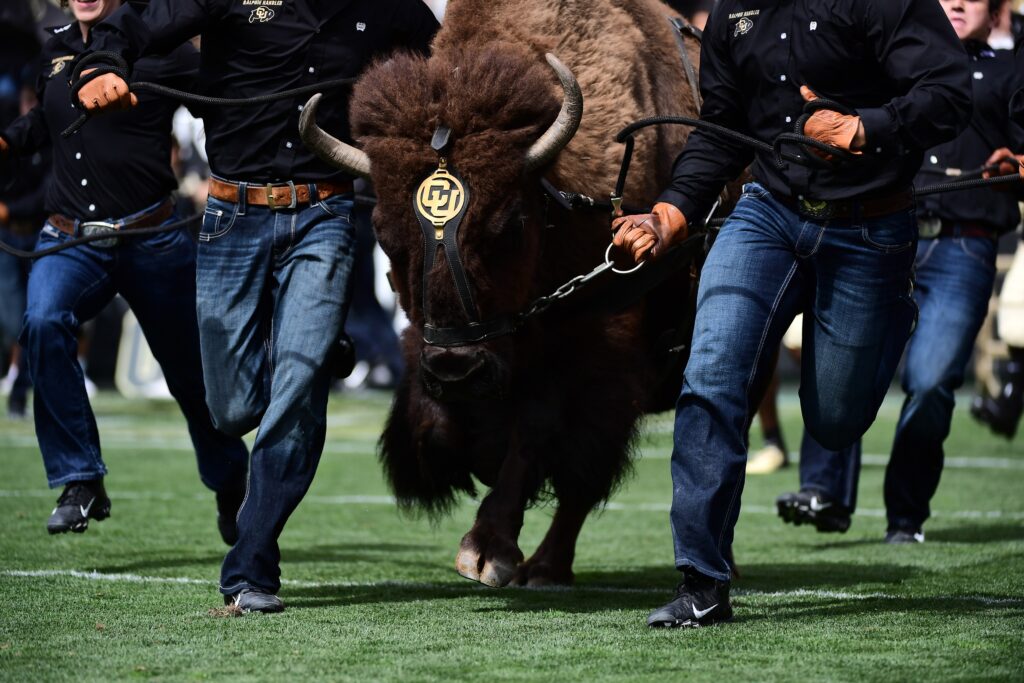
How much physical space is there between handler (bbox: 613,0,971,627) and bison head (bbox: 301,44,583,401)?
0.48 metres

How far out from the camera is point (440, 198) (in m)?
5.32

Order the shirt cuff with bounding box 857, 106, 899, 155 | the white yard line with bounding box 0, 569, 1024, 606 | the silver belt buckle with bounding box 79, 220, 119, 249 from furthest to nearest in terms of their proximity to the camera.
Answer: the silver belt buckle with bounding box 79, 220, 119, 249, the white yard line with bounding box 0, 569, 1024, 606, the shirt cuff with bounding box 857, 106, 899, 155

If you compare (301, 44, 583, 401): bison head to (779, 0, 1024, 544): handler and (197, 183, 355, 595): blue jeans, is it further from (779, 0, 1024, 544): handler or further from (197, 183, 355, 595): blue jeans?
(779, 0, 1024, 544): handler

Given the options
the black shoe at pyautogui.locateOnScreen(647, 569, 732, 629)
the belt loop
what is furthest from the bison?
the black shoe at pyautogui.locateOnScreen(647, 569, 732, 629)

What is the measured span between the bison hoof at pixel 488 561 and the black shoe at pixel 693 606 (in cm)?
56

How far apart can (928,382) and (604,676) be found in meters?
3.70

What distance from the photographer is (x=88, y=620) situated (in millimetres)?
5324

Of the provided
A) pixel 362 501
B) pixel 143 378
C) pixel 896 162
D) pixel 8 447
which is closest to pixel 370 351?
pixel 143 378

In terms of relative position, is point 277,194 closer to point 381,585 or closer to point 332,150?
point 332,150

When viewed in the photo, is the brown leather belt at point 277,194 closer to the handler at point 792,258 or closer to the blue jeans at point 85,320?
the blue jeans at point 85,320

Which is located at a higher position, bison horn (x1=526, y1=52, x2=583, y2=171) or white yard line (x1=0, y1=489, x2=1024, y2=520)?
bison horn (x1=526, y1=52, x2=583, y2=171)

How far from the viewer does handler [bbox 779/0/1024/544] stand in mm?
7504

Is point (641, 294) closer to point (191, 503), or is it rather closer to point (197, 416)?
point (197, 416)

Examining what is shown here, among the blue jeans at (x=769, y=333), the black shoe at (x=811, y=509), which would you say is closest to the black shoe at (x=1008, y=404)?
the black shoe at (x=811, y=509)
